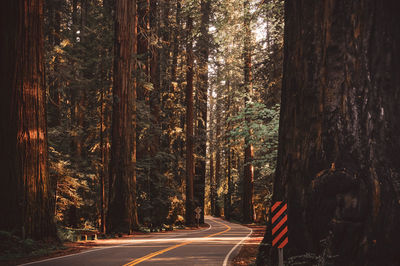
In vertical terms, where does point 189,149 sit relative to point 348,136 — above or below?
above

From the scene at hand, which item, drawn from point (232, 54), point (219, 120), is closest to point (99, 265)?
point (232, 54)

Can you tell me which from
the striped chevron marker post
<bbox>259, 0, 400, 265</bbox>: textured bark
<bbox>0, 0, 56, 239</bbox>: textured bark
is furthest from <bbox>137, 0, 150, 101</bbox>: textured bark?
the striped chevron marker post

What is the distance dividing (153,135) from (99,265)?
60.7 ft

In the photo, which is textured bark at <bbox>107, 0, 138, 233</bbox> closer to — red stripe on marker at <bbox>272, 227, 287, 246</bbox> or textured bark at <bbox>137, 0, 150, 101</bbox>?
textured bark at <bbox>137, 0, 150, 101</bbox>

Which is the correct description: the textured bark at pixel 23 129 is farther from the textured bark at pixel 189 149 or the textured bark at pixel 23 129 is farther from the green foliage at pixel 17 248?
the textured bark at pixel 189 149

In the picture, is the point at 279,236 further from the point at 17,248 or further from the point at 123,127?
the point at 123,127

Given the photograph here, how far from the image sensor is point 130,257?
34.8 feet

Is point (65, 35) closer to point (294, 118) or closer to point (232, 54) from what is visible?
point (232, 54)

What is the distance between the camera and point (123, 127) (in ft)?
64.9

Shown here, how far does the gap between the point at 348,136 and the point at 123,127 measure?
48.2 feet

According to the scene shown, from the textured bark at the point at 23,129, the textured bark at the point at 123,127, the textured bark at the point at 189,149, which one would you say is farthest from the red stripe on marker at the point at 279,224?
the textured bark at the point at 189,149

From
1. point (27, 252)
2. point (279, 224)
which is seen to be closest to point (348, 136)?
point (279, 224)

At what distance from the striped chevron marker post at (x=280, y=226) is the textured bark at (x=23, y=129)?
25.2 feet

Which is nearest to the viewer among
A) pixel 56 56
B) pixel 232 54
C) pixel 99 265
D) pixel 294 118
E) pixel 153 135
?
pixel 294 118
